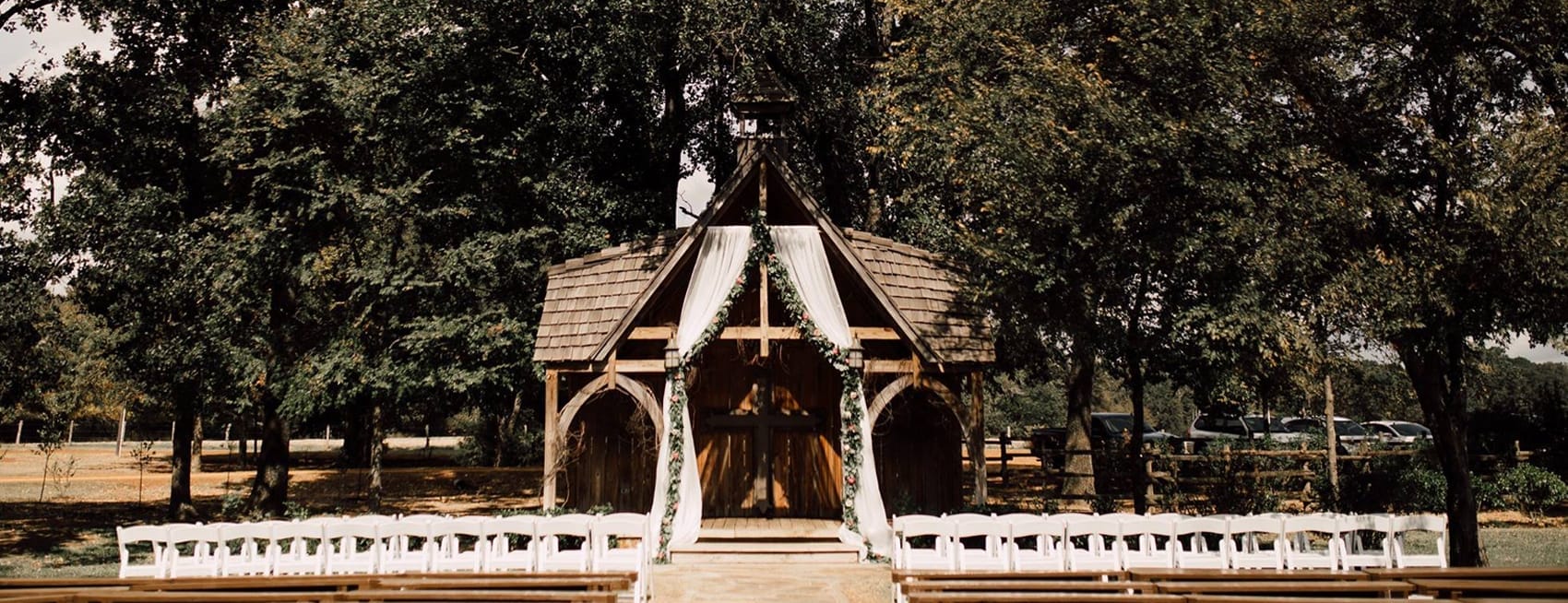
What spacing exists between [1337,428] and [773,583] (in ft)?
83.2

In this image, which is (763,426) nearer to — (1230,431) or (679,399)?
(679,399)

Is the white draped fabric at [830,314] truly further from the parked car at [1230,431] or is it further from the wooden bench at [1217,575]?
the parked car at [1230,431]

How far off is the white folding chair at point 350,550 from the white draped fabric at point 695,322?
12.5ft

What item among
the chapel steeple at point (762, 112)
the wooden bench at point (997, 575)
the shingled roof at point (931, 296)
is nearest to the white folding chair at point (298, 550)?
the wooden bench at point (997, 575)

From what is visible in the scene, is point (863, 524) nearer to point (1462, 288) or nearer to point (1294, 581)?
point (1294, 581)

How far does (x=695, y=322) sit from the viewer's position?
567 inches

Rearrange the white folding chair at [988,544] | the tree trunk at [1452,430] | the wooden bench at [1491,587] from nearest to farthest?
1. the wooden bench at [1491,587]
2. the white folding chair at [988,544]
3. the tree trunk at [1452,430]

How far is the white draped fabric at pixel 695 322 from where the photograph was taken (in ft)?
45.0

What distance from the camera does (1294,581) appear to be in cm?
803

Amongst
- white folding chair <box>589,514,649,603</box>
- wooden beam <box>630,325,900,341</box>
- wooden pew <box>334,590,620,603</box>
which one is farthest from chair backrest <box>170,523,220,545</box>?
wooden beam <box>630,325,900,341</box>

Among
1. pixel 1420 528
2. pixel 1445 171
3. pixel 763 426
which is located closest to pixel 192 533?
pixel 763 426

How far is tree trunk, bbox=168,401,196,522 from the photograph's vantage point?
68.0ft

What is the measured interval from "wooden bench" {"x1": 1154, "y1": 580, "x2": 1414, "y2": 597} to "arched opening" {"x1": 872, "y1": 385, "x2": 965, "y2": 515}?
8.19m

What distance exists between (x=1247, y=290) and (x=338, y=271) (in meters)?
16.5
